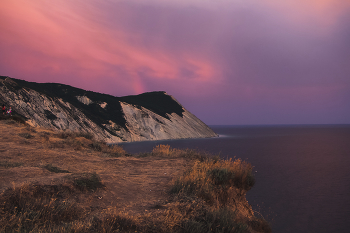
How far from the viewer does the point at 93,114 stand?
2456 inches

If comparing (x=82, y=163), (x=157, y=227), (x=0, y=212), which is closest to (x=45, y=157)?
(x=82, y=163)

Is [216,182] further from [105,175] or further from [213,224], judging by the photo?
[105,175]

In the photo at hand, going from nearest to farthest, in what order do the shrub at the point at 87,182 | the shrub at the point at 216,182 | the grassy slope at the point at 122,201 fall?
the grassy slope at the point at 122,201 → the shrub at the point at 87,182 → the shrub at the point at 216,182

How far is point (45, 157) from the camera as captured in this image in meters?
10.6

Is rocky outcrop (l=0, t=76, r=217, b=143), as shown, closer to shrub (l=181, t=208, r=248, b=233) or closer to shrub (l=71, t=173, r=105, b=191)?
shrub (l=71, t=173, r=105, b=191)

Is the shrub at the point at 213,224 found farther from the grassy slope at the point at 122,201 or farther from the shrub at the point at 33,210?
the shrub at the point at 33,210

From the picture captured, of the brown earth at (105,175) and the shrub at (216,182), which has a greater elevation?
the shrub at (216,182)

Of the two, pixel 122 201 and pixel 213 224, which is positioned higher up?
pixel 213 224

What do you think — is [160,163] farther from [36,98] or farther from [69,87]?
[69,87]

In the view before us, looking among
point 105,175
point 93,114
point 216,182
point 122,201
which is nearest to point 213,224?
point 122,201

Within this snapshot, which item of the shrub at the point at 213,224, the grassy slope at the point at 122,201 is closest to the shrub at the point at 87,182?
the grassy slope at the point at 122,201

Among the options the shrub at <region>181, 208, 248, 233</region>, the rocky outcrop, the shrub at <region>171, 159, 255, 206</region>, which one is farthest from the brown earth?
the rocky outcrop

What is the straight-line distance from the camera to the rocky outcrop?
4716 centimetres

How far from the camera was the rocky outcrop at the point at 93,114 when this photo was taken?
47.2m
